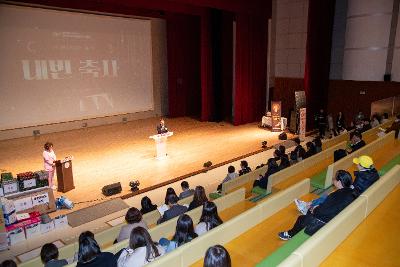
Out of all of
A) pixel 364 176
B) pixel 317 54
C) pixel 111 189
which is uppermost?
pixel 317 54

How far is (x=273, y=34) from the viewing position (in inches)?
588

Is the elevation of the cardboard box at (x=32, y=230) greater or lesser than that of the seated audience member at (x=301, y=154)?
lesser

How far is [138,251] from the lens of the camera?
2.95 meters

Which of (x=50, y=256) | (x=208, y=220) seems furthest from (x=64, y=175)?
(x=208, y=220)

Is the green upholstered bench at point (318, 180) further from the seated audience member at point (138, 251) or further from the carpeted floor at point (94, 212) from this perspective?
the carpeted floor at point (94, 212)

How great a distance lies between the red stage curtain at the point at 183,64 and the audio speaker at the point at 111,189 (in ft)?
28.8

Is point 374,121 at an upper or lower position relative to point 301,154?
upper

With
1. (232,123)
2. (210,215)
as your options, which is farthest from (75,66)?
(210,215)

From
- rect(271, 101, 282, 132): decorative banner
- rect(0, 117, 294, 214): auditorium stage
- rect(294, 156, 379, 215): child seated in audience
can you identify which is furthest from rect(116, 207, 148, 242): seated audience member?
rect(271, 101, 282, 132): decorative banner

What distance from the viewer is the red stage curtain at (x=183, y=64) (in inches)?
608

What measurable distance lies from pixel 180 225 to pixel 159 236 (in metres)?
0.84

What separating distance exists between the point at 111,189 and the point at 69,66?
7002 mm

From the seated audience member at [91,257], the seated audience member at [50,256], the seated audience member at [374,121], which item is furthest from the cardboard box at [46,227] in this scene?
the seated audience member at [374,121]

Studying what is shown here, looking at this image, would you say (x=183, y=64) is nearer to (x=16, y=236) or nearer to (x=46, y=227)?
(x=46, y=227)
